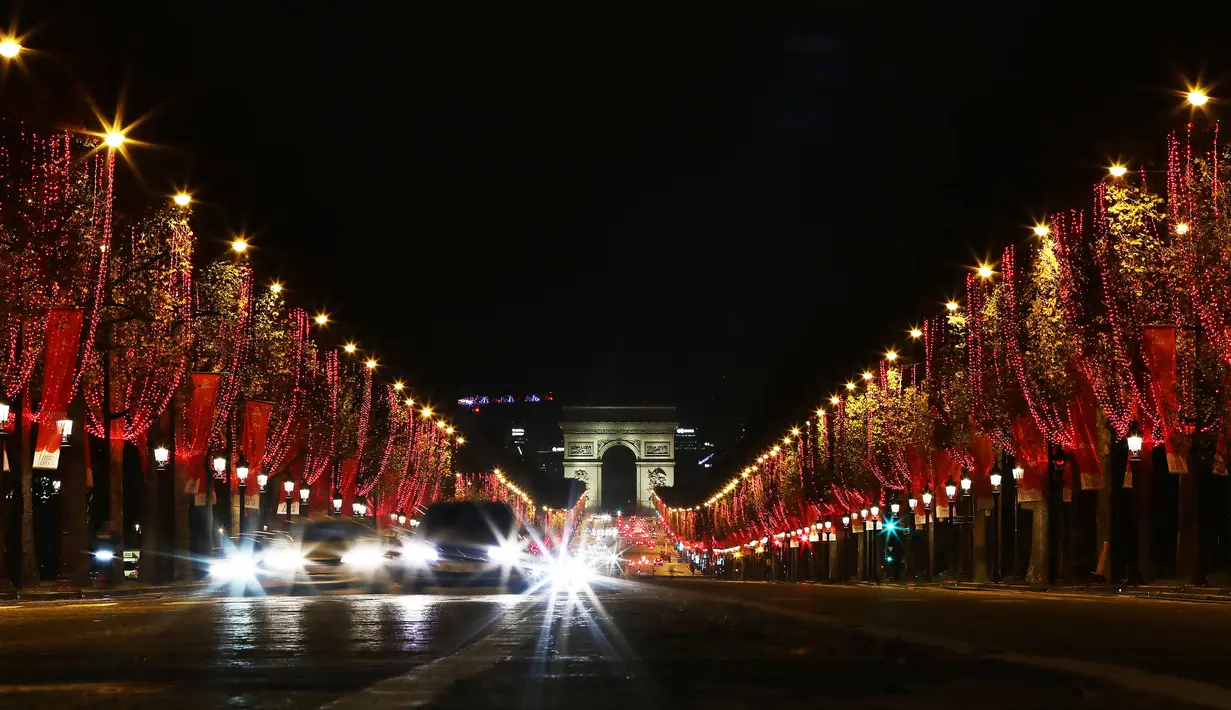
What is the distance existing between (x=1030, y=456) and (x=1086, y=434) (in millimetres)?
3846

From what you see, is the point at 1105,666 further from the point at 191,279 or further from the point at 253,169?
the point at 253,169

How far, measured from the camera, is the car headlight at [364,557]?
116 feet

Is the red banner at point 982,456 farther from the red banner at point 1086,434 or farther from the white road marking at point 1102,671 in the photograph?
the white road marking at point 1102,671

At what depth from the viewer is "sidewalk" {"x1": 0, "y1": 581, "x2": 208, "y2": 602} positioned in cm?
3266

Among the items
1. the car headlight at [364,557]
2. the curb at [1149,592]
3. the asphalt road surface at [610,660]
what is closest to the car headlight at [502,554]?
the car headlight at [364,557]

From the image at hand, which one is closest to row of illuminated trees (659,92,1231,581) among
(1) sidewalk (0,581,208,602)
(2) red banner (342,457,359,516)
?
(1) sidewalk (0,581,208,602)

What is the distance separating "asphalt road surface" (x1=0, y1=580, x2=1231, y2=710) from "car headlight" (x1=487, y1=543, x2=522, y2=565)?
523 inches

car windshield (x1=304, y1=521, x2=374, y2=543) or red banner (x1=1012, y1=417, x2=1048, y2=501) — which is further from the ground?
red banner (x1=1012, y1=417, x2=1048, y2=501)

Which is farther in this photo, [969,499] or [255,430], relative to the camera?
[969,499]

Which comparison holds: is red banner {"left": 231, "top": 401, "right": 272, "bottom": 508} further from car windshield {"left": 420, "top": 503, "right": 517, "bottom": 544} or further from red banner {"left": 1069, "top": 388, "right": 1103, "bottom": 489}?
red banner {"left": 1069, "top": 388, "right": 1103, "bottom": 489}

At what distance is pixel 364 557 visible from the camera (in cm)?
3550

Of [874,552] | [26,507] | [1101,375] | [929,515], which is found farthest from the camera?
[874,552]

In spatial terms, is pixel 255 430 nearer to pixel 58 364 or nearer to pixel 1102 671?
pixel 58 364

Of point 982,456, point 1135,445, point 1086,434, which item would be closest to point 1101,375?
point 1135,445
